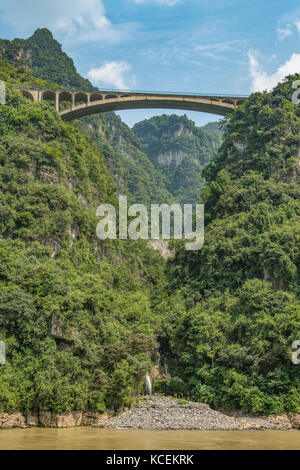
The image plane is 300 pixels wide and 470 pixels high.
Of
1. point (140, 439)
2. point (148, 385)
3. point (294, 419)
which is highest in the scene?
point (140, 439)

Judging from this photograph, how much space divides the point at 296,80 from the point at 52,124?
2054 centimetres

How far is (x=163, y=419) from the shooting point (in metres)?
24.9

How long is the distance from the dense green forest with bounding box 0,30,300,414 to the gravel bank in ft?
2.65

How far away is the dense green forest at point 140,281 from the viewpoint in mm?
26500

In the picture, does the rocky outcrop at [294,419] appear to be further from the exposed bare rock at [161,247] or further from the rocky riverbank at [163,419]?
the exposed bare rock at [161,247]

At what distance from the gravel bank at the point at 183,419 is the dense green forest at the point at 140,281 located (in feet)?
2.65

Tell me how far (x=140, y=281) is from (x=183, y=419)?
18.4 metres

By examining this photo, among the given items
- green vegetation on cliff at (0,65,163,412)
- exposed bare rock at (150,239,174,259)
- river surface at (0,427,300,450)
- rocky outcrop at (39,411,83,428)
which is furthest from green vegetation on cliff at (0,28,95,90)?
river surface at (0,427,300,450)

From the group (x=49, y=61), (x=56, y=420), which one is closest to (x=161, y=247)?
(x=56, y=420)

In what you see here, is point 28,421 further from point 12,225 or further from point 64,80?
point 64,80

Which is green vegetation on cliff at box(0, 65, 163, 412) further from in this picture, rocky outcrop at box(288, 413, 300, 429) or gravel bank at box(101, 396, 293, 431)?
rocky outcrop at box(288, 413, 300, 429)

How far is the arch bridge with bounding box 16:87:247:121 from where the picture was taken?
4422 cm

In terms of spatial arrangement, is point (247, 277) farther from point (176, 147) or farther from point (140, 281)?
point (176, 147)

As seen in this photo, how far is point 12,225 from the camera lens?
3225 centimetres
